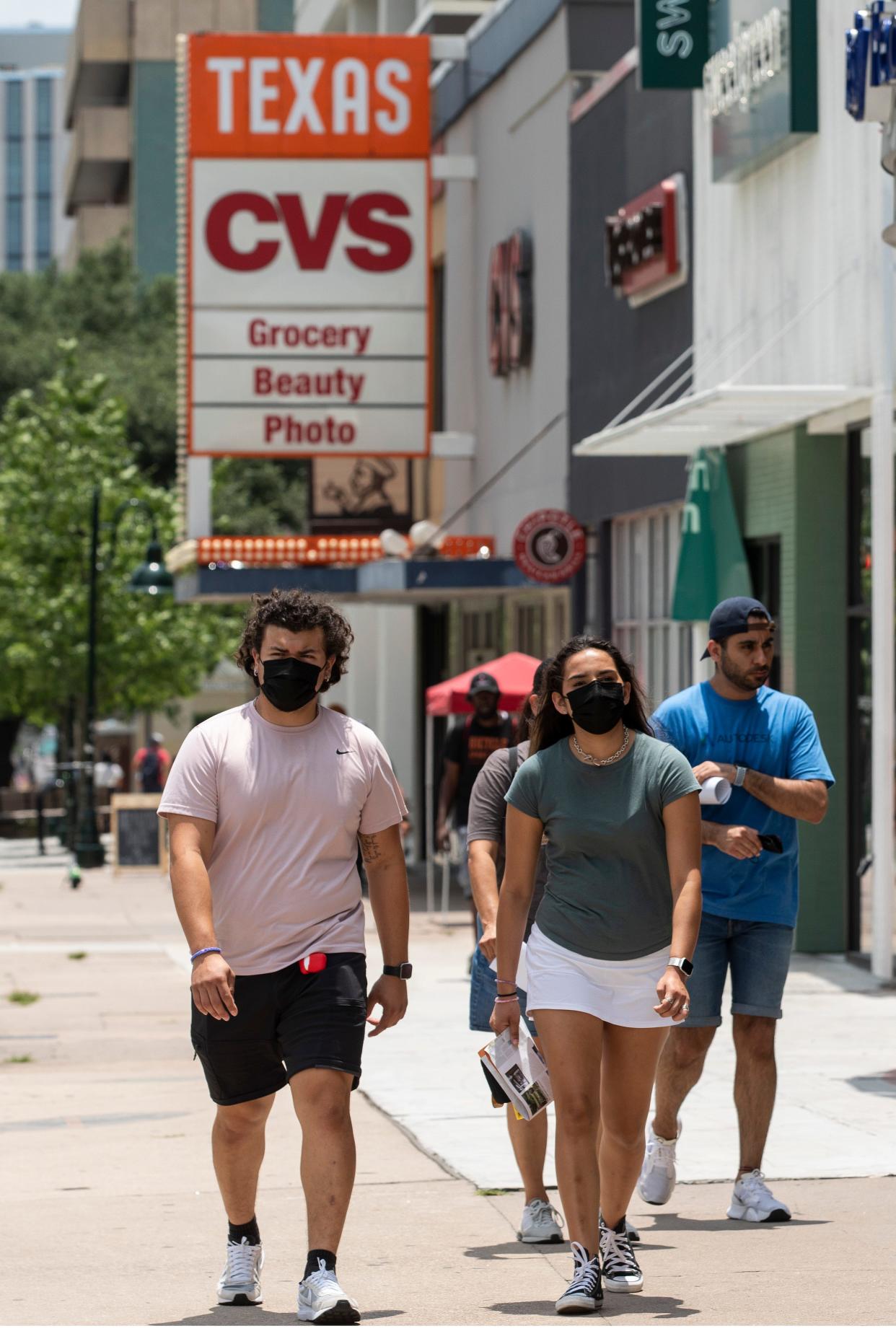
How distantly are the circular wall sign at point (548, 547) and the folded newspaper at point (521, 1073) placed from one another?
14383mm

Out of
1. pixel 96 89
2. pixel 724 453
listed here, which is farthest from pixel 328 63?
pixel 96 89

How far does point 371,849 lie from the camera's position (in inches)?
258

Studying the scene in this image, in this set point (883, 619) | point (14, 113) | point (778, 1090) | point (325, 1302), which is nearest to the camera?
point (325, 1302)

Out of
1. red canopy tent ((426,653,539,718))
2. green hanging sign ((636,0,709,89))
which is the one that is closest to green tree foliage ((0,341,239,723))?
red canopy tent ((426,653,539,718))

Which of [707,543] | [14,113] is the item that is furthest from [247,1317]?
[14,113]

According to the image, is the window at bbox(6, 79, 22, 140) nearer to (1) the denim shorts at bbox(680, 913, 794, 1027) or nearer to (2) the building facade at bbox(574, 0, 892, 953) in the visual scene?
(2) the building facade at bbox(574, 0, 892, 953)

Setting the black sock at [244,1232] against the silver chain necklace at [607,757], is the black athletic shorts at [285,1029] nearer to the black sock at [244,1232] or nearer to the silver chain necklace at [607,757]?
the black sock at [244,1232]

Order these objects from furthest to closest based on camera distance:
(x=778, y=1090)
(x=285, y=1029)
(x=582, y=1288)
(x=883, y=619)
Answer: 1. (x=883, y=619)
2. (x=778, y=1090)
3. (x=285, y=1029)
4. (x=582, y=1288)

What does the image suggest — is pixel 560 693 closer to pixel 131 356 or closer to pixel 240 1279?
pixel 240 1279

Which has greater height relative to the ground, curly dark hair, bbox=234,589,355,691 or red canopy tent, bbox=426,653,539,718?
curly dark hair, bbox=234,589,355,691

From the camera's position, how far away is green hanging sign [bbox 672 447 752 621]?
1695 cm

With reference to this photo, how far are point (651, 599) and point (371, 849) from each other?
13729mm

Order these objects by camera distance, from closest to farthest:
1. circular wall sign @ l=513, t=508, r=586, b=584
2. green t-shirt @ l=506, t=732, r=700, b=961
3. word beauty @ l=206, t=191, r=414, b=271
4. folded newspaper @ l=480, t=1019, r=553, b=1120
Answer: green t-shirt @ l=506, t=732, r=700, b=961 < folded newspaper @ l=480, t=1019, r=553, b=1120 < circular wall sign @ l=513, t=508, r=586, b=584 < word beauty @ l=206, t=191, r=414, b=271

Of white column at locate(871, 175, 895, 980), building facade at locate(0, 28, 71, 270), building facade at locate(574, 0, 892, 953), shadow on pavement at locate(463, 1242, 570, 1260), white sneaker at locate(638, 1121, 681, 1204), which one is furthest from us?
building facade at locate(0, 28, 71, 270)
